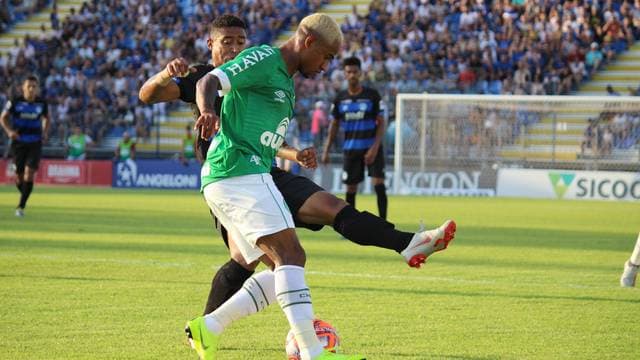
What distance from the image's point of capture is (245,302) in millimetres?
6395

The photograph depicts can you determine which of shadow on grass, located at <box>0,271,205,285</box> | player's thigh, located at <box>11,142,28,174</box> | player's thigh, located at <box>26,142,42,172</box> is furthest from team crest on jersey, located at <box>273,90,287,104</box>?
player's thigh, located at <box>11,142,28,174</box>

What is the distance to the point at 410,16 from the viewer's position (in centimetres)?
3700

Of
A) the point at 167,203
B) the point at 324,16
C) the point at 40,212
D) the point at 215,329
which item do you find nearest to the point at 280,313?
the point at 215,329

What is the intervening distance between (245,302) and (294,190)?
764 mm

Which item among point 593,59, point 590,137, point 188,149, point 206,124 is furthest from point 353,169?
point 593,59

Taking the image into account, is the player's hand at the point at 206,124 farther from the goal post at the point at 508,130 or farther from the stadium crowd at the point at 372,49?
the stadium crowd at the point at 372,49

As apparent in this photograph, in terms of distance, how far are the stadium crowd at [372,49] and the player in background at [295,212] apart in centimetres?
2514

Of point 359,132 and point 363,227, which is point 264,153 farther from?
point 359,132

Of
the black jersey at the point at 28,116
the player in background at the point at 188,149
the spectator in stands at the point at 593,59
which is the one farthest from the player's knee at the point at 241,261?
the spectator in stands at the point at 593,59

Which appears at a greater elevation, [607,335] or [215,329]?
[215,329]

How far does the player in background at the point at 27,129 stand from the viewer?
19.5 metres

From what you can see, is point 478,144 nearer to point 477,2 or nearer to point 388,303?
point 477,2

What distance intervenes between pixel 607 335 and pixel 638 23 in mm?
28752

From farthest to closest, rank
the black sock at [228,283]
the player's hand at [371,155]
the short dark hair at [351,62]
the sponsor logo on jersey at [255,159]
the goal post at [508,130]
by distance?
the goal post at [508,130]
the player's hand at [371,155]
the short dark hair at [351,62]
the black sock at [228,283]
the sponsor logo on jersey at [255,159]
